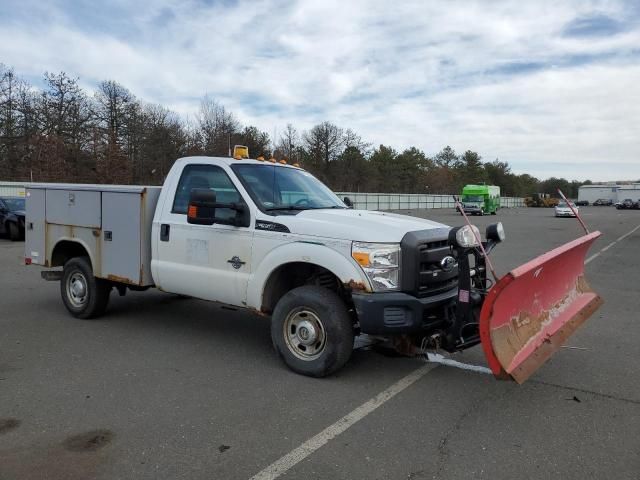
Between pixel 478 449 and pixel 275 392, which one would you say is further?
pixel 275 392

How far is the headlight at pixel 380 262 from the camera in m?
4.57

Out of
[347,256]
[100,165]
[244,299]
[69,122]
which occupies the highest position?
[69,122]

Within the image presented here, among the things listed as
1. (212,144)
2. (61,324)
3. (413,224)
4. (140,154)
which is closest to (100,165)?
(140,154)

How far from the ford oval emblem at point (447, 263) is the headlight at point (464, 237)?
1.21 feet

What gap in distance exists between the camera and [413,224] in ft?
16.9

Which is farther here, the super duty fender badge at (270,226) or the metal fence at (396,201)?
the metal fence at (396,201)

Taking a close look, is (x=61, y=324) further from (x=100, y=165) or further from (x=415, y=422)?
(x=100, y=165)

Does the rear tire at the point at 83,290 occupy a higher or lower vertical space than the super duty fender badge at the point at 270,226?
lower

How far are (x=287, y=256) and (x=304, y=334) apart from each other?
74 cm

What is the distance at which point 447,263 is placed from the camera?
16.3 feet

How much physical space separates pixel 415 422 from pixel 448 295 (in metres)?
1.28

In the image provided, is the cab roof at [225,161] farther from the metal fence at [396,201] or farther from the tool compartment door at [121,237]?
the metal fence at [396,201]

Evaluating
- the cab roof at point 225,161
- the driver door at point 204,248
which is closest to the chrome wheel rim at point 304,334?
the driver door at point 204,248

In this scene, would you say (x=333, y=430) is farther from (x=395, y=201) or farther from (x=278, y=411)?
(x=395, y=201)
